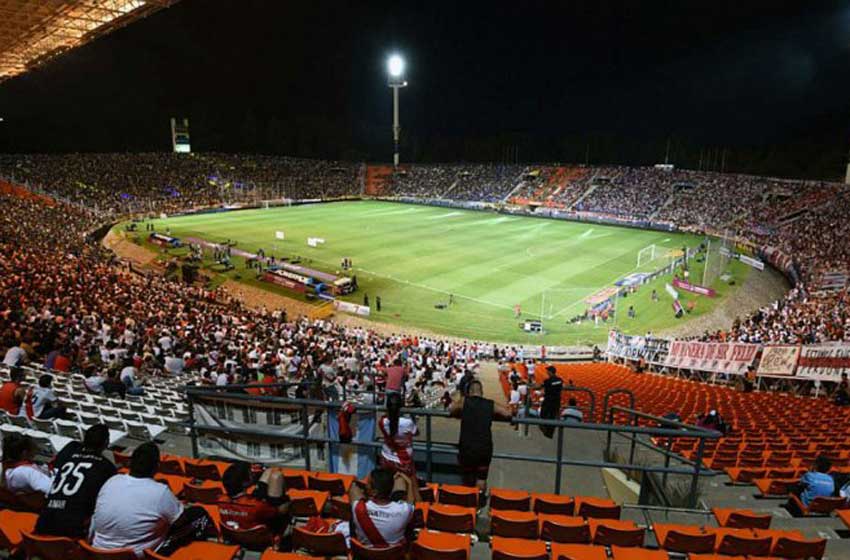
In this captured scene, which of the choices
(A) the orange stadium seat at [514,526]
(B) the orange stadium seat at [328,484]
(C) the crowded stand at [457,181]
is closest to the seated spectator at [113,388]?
(B) the orange stadium seat at [328,484]

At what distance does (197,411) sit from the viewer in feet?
25.4

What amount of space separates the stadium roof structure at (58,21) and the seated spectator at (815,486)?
76.5ft

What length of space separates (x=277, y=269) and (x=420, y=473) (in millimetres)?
36753

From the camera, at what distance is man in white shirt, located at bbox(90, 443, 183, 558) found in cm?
419

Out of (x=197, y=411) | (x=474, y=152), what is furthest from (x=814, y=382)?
(x=474, y=152)

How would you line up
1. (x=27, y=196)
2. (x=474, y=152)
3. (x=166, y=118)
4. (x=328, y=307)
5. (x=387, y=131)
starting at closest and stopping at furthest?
(x=328, y=307), (x=27, y=196), (x=166, y=118), (x=474, y=152), (x=387, y=131)

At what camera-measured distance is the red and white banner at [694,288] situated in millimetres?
38941

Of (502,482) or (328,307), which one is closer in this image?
(502,482)

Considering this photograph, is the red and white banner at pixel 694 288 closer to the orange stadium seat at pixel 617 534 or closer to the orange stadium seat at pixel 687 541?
the orange stadium seat at pixel 687 541

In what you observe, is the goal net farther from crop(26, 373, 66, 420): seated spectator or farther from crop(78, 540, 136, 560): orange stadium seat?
crop(78, 540, 136, 560): orange stadium seat

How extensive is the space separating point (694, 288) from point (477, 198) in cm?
5500

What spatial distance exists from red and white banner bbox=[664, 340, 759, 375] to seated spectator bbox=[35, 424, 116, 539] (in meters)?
22.4

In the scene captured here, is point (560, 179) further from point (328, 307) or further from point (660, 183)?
point (328, 307)

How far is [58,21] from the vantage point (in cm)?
2412
